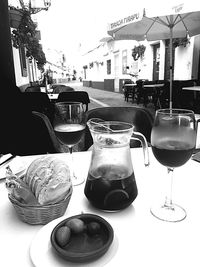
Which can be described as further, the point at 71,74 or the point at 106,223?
the point at 71,74

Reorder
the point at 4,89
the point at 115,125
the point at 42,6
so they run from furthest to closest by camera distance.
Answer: the point at 42,6 → the point at 4,89 → the point at 115,125

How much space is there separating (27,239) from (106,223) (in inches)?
6.8

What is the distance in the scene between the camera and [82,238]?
42 centimetres

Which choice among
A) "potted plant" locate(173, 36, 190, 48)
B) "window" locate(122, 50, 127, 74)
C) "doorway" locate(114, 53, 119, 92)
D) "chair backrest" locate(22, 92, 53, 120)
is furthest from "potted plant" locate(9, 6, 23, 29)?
"doorway" locate(114, 53, 119, 92)

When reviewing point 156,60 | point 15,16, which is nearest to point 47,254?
point 15,16

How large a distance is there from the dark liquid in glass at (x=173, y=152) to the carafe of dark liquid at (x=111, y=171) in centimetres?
8

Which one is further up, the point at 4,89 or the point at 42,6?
the point at 42,6

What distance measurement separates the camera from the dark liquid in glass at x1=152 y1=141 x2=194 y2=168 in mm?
526

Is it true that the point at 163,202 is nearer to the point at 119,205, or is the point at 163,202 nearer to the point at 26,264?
the point at 119,205

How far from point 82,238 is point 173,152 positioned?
0.27 metres

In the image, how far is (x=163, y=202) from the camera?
23.9 inches

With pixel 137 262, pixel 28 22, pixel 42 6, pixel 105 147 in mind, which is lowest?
pixel 137 262

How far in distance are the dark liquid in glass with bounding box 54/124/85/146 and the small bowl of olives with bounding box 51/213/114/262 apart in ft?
1.09

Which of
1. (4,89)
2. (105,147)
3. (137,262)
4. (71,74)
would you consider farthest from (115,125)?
(71,74)
